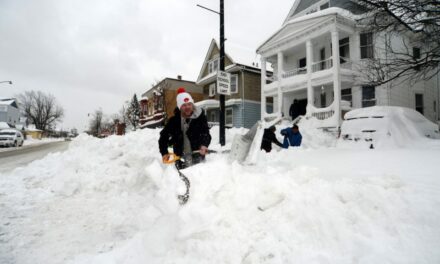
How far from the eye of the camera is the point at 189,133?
13.4 ft

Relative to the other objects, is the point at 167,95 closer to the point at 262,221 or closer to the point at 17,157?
the point at 17,157

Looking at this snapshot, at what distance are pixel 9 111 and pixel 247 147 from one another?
87449 millimetres

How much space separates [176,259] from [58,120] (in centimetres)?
9996

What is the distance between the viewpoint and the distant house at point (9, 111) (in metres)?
67.1

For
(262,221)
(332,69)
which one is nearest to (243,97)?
(332,69)

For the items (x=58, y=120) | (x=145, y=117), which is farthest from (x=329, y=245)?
(x=58, y=120)

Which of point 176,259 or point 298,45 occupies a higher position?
point 298,45

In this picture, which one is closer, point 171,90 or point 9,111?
point 171,90

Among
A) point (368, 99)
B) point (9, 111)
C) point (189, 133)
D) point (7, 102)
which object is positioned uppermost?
point (7, 102)

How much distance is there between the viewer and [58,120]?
85.4m

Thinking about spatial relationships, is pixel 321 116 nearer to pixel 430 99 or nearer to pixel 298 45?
pixel 298 45

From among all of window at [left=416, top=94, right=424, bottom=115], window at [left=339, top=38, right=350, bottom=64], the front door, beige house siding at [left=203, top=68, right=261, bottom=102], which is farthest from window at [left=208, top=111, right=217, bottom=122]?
window at [left=416, top=94, right=424, bottom=115]

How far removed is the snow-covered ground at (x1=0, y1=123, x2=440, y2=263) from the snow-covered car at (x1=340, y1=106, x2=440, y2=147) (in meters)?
1.52

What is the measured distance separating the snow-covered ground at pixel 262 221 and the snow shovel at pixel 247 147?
55 cm
